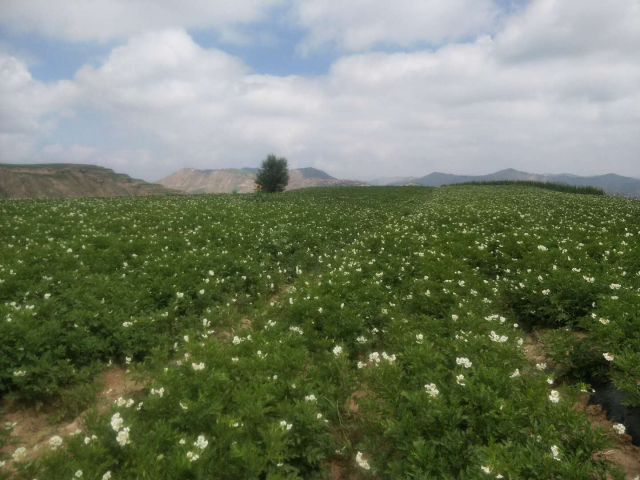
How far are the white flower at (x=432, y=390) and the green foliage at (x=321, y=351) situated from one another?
3 centimetres

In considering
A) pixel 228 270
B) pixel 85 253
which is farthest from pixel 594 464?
pixel 85 253

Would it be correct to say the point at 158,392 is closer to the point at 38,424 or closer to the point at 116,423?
the point at 116,423

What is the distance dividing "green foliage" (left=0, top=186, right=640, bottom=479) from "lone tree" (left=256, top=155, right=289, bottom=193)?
5141 cm

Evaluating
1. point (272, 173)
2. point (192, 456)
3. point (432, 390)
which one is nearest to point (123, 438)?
point (192, 456)

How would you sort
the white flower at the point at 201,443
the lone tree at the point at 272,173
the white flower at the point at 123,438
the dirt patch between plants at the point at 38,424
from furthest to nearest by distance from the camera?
the lone tree at the point at 272,173 < the dirt patch between plants at the point at 38,424 < the white flower at the point at 123,438 < the white flower at the point at 201,443

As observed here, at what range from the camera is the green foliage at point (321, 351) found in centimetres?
359

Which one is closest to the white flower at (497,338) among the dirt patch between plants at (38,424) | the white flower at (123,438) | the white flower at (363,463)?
the white flower at (363,463)

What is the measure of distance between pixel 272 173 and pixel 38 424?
5987 cm

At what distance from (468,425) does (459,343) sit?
1630mm

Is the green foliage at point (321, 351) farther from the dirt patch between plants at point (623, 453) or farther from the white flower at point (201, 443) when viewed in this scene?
the dirt patch between plants at point (623, 453)

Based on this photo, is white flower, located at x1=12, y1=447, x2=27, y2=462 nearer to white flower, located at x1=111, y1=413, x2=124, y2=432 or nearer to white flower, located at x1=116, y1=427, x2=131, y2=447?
white flower, located at x1=111, y1=413, x2=124, y2=432

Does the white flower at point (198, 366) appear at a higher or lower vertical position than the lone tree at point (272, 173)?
lower

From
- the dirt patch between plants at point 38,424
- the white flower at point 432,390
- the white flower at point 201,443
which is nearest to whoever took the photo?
the white flower at point 201,443

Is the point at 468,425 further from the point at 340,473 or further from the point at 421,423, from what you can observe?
the point at 340,473
